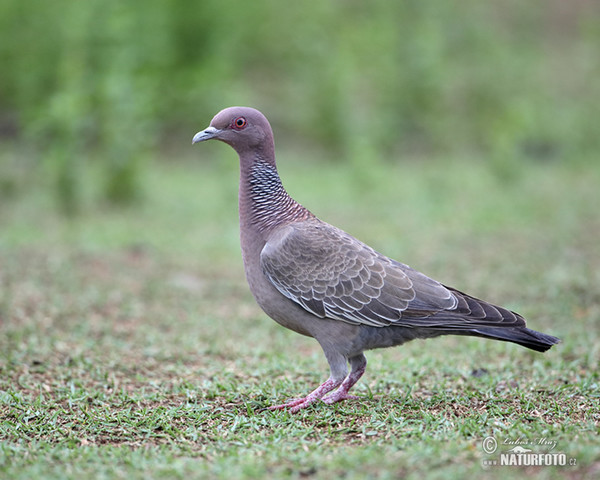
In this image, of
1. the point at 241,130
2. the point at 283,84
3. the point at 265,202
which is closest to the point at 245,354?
the point at 265,202

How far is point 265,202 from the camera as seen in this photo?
4.48m

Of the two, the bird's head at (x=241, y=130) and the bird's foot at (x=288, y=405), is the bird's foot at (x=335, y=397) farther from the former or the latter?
the bird's head at (x=241, y=130)

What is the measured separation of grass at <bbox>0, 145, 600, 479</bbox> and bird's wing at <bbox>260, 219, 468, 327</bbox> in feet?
1.88

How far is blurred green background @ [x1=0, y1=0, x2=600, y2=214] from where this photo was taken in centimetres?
1059

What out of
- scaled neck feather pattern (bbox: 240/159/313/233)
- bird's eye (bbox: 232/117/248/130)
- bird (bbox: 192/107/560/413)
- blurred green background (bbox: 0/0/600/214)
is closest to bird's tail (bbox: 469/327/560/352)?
bird (bbox: 192/107/560/413)

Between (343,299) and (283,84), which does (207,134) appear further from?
(283,84)

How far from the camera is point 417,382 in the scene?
15.9ft

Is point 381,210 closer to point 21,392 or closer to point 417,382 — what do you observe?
point 417,382

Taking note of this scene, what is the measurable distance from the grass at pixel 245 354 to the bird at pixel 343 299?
40cm

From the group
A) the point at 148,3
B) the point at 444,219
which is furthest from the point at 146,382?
the point at 148,3

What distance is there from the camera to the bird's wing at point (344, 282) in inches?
164

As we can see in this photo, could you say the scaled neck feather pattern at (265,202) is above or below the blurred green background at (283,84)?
below

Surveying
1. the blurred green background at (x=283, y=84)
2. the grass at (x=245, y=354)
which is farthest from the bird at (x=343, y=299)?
the blurred green background at (x=283, y=84)

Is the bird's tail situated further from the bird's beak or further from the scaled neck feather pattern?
the bird's beak
